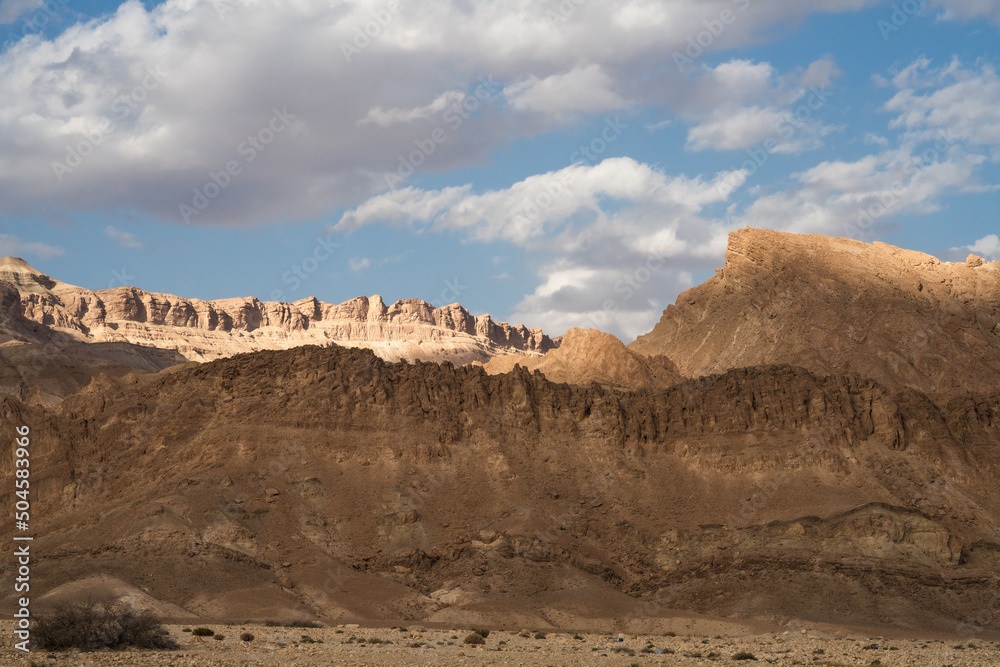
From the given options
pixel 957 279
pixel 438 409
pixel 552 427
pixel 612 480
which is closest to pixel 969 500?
pixel 612 480

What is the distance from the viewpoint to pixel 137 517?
67062 millimetres

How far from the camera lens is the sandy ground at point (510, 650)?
36406mm

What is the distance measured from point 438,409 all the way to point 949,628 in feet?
121

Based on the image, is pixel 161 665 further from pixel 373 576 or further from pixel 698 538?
pixel 698 538

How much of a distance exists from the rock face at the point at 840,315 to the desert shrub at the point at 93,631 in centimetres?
9419

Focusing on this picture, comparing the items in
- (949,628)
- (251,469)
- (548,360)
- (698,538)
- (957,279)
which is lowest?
(949,628)

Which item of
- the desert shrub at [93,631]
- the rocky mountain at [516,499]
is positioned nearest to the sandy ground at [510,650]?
the desert shrub at [93,631]

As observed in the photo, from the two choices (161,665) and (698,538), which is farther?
(698,538)

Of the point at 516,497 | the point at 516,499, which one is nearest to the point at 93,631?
the point at 516,499

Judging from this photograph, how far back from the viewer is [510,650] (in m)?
45.7

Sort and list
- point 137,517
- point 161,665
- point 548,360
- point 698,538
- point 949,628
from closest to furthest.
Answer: point 161,665, point 949,628, point 137,517, point 698,538, point 548,360

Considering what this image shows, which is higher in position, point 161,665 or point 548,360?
point 548,360

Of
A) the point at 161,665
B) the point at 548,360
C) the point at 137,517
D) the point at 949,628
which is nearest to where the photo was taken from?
the point at 161,665

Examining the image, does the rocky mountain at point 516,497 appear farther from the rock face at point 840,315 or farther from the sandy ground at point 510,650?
the rock face at point 840,315
